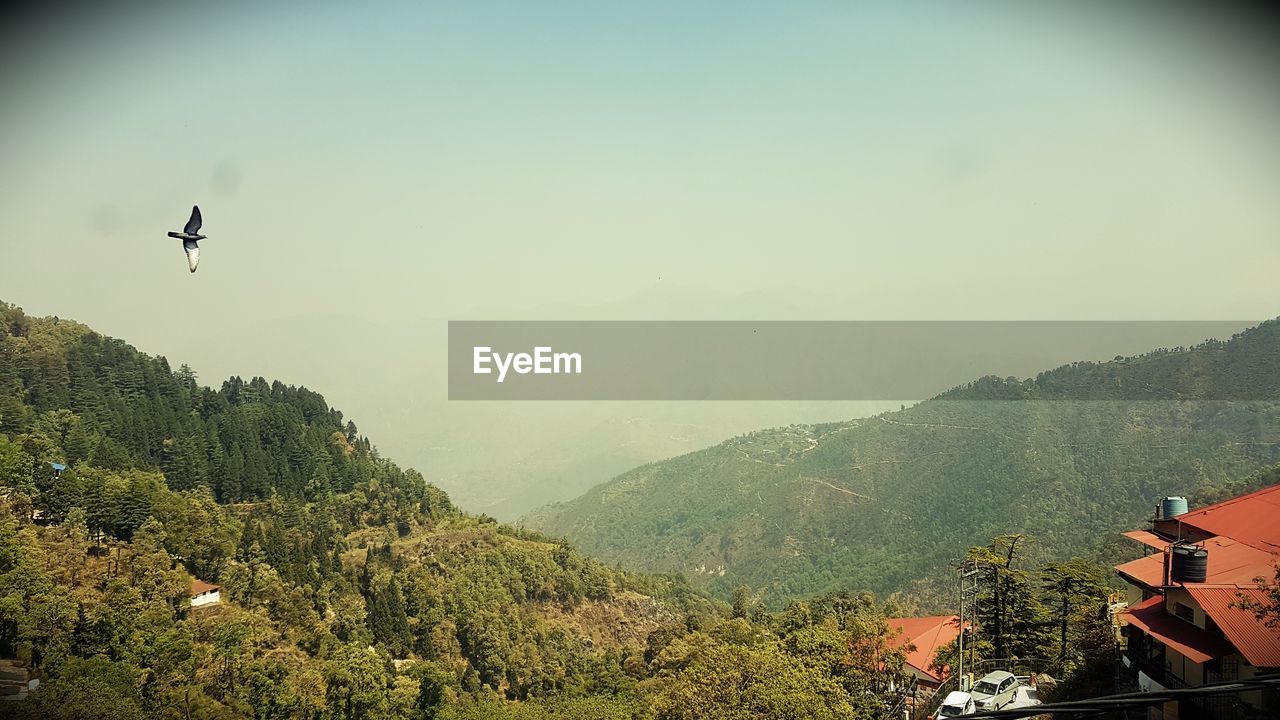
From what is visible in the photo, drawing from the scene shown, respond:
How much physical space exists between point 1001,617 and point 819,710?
8.10 meters

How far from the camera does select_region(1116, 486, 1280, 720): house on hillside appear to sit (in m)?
12.6

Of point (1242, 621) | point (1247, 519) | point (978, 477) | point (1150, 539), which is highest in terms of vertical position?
point (1247, 519)

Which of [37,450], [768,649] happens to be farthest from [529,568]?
[768,649]

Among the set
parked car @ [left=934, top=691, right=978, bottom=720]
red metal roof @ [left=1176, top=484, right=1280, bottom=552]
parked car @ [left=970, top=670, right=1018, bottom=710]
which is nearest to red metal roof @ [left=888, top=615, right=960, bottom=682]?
parked car @ [left=970, top=670, right=1018, bottom=710]

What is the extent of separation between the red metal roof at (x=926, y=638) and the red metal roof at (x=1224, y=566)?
9.60 m

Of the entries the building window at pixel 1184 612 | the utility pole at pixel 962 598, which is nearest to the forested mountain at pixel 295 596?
the utility pole at pixel 962 598

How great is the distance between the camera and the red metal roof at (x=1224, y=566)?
14508 millimetres

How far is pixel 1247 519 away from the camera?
56.8 feet

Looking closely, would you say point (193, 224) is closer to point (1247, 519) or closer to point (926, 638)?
point (1247, 519)

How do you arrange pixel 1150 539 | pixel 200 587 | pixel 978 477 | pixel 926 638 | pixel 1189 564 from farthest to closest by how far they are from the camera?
pixel 978 477, pixel 200 587, pixel 926 638, pixel 1150 539, pixel 1189 564

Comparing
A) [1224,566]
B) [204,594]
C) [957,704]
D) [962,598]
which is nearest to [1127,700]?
[1224,566]

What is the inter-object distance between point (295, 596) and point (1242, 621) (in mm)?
37170

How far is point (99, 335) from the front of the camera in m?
Answer: 60.5

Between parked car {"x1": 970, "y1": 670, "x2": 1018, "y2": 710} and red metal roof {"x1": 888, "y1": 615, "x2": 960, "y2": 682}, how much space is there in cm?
683
